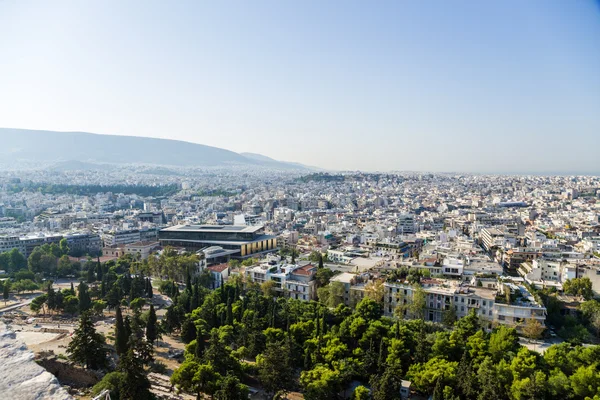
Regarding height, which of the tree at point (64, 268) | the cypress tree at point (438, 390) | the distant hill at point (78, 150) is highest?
the distant hill at point (78, 150)

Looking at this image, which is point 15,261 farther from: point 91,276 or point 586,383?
point 586,383

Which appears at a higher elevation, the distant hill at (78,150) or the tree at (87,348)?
the distant hill at (78,150)

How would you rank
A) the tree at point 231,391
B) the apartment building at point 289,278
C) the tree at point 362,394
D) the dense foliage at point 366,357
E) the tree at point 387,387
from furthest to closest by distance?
the apartment building at point 289,278, the tree at point 362,394, the dense foliage at point 366,357, the tree at point 387,387, the tree at point 231,391

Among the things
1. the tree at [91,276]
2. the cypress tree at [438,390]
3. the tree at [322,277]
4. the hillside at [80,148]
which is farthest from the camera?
the hillside at [80,148]

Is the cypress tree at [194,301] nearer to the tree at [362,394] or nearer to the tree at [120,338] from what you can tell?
the tree at [120,338]

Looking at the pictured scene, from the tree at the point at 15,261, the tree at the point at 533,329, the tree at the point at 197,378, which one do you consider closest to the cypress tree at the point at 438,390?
the tree at the point at 197,378

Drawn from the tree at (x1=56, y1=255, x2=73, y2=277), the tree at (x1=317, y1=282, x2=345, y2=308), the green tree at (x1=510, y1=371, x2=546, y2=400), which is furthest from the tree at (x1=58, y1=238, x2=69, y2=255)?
the green tree at (x1=510, y1=371, x2=546, y2=400)

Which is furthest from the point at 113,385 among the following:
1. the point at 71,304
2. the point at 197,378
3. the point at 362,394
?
the point at 71,304

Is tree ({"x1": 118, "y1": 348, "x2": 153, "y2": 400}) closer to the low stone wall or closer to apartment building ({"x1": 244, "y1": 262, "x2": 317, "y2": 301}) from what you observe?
the low stone wall

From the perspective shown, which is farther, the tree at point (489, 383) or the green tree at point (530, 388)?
the green tree at point (530, 388)
